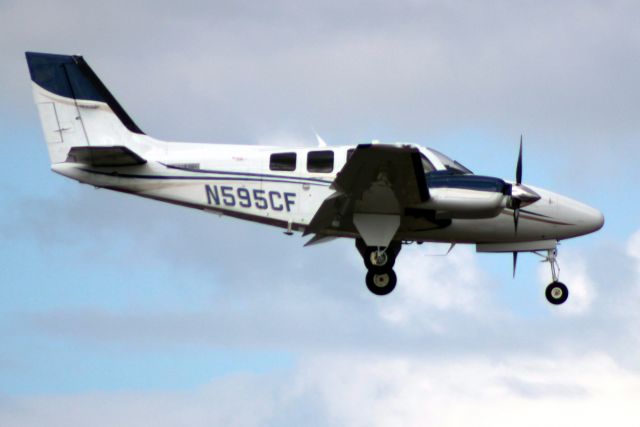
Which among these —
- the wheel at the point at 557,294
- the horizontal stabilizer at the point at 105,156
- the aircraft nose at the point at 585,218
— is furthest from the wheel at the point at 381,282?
the horizontal stabilizer at the point at 105,156

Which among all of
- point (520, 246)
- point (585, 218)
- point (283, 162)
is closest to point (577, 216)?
point (585, 218)

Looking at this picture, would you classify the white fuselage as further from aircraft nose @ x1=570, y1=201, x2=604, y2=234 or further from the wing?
the wing

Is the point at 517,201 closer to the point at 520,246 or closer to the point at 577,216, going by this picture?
the point at 520,246

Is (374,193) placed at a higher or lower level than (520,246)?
higher

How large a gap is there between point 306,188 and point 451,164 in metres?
3.59

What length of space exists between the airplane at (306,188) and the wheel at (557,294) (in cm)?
3

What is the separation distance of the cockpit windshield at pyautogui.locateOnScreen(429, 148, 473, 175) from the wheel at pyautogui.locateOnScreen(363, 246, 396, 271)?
2644mm

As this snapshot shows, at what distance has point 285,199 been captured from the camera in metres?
29.5

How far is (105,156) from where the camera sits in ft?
96.2

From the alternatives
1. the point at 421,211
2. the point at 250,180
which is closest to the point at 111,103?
the point at 250,180

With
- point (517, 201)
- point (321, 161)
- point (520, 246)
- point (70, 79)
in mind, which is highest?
point (70, 79)

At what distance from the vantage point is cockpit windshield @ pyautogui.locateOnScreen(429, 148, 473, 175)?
2917 centimetres

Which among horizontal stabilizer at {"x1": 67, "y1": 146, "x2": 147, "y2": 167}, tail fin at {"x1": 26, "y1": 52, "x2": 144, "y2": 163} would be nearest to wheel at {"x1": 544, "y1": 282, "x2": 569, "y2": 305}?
horizontal stabilizer at {"x1": 67, "y1": 146, "x2": 147, "y2": 167}

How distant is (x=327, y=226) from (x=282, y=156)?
2.05 meters
